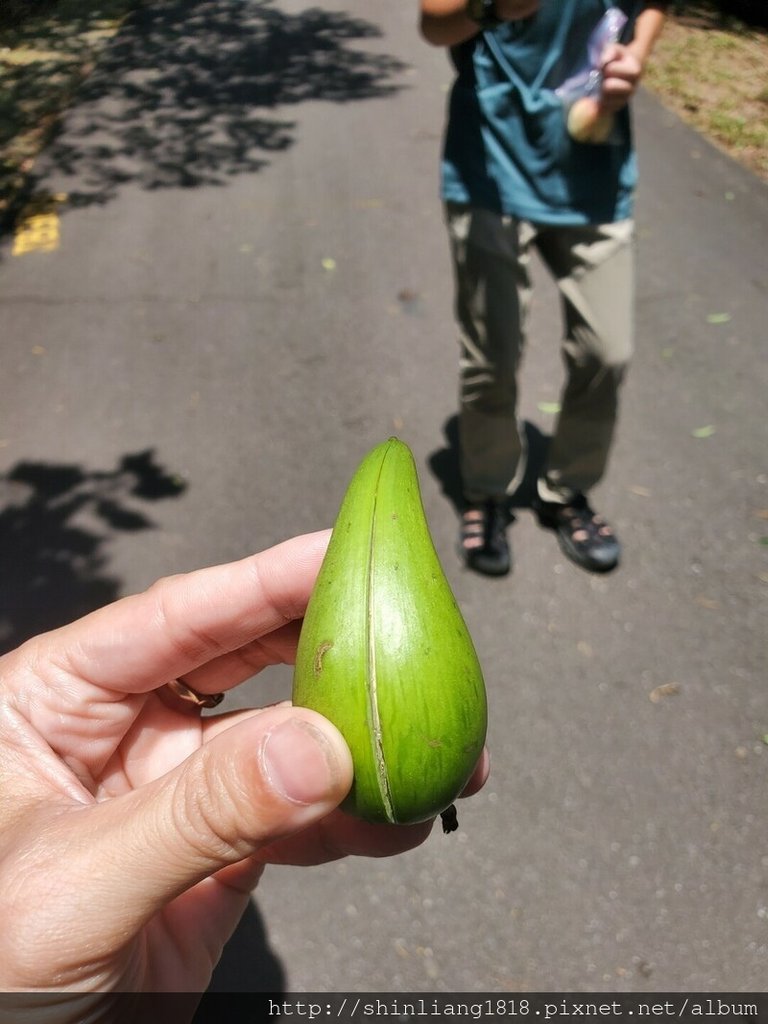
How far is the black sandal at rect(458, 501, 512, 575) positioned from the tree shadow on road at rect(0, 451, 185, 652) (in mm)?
1710

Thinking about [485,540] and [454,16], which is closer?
[454,16]

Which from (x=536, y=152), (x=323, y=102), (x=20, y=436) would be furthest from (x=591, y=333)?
(x=323, y=102)

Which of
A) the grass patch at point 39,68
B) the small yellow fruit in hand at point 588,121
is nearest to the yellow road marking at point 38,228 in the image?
the grass patch at point 39,68

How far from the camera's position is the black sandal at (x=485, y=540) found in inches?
164

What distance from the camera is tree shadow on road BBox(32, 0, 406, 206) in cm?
827

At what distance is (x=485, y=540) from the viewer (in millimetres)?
4207

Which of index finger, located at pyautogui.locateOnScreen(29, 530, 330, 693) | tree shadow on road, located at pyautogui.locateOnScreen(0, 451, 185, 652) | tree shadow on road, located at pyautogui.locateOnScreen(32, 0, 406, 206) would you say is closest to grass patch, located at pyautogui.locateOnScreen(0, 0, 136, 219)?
tree shadow on road, located at pyautogui.locateOnScreen(32, 0, 406, 206)

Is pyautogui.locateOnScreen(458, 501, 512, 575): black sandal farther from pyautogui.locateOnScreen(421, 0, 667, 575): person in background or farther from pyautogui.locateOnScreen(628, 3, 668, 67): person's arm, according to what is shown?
pyautogui.locateOnScreen(628, 3, 668, 67): person's arm

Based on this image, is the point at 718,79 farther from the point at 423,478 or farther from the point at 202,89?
the point at 423,478

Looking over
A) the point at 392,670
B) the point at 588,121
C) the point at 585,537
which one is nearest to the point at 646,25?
the point at 588,121

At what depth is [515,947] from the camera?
3.00 metres

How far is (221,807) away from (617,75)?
2.83 meters

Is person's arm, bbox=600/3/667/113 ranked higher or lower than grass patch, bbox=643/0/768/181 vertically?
higher

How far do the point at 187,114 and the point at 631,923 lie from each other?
9.34 m
